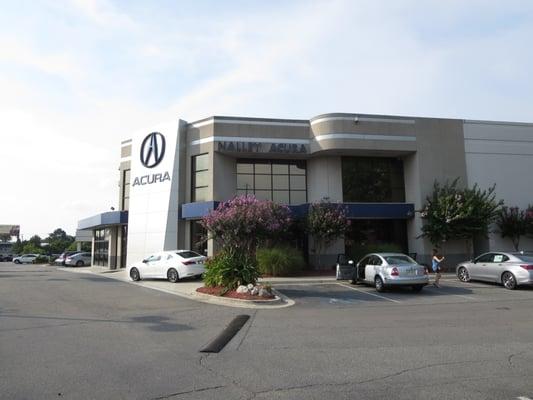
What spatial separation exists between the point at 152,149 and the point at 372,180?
1376cm

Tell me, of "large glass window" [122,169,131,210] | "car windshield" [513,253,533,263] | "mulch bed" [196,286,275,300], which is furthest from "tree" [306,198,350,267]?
"large glass window" [122,169,131,210]

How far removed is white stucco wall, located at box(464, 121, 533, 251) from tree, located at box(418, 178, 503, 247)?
1.95 metres

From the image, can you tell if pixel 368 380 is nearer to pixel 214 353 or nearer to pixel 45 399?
pixel 214 353

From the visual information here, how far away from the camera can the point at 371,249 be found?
2553 centimetres

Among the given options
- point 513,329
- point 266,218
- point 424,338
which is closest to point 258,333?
point 424,338

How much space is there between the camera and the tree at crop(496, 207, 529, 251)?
26.6 m

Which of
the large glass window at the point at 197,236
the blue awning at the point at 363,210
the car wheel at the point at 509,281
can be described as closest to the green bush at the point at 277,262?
the blue awning at the point at 363,210

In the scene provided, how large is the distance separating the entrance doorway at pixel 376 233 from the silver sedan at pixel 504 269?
8015 mm

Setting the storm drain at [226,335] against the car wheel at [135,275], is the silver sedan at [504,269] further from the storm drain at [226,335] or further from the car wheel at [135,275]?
the car wheel at [135,275]

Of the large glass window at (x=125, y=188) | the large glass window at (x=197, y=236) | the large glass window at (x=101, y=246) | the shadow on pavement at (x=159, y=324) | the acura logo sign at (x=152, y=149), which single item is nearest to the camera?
the shadow on pavement at (x=159, y=324)

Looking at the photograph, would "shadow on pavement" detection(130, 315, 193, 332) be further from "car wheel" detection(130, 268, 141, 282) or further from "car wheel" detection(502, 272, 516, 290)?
"car wheel" detection(502, 272, 516, 290)

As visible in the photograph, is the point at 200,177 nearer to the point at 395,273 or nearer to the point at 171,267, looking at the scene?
the point at 171,267

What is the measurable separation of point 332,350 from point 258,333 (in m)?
2.08

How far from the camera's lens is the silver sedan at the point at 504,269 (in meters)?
16.9
